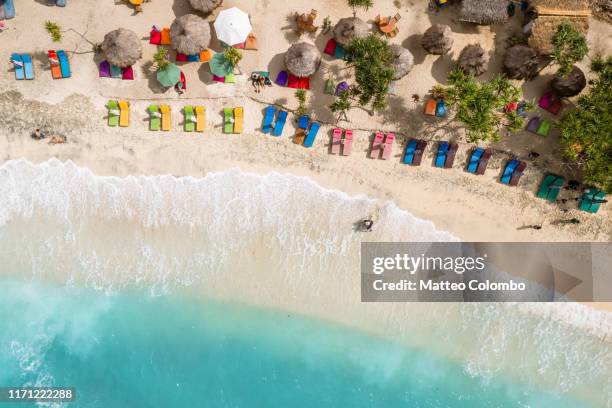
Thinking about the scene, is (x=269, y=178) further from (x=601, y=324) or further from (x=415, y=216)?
(x=601, y=324)

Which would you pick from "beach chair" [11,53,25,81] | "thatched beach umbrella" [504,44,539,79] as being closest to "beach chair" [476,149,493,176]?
"thatched beach umbrella" [504,44,539,79]

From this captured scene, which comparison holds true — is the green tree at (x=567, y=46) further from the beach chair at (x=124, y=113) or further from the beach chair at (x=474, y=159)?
the beach chair at (x=124, y=113)

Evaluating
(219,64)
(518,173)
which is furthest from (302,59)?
(518,173)

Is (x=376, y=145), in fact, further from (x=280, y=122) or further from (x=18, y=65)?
(x=18, y=65)

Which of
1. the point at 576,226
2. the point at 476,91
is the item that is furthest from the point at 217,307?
the point at 576,226

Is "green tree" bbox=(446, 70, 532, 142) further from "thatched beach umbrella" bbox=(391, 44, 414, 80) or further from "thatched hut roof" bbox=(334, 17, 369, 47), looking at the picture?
"thatched hut roof" bbox=(334, 17, 369, 47)

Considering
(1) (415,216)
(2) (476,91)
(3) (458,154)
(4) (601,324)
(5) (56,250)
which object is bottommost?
(4) (601,324)

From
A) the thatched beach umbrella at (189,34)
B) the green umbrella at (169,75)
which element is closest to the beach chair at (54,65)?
the green umbrella at (169,75)
